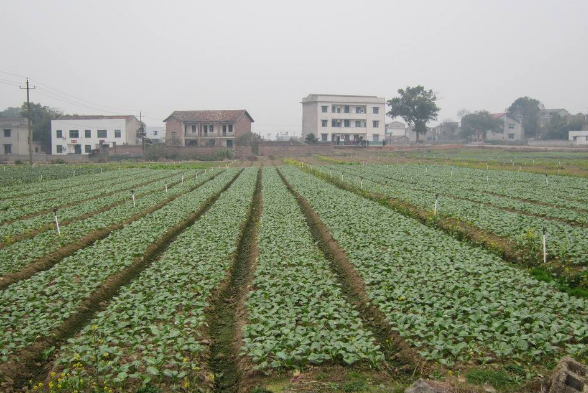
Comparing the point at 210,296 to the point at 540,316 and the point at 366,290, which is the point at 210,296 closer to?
the point at 366,290

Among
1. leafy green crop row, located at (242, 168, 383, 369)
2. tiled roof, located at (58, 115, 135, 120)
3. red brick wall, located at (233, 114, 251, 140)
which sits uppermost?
tiled roof, located at (58, 115, 135, 120)

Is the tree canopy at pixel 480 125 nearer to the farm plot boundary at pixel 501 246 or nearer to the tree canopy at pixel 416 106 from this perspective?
the tree canopy at pixel 416 106

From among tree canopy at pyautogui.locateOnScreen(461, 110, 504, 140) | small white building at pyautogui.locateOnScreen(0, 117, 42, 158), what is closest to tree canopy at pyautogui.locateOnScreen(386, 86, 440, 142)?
tree canopy at pyautogui.locateOnScreen(461, 110, 504, 140)

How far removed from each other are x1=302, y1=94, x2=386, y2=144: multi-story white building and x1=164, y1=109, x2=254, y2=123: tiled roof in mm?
Result: 14937

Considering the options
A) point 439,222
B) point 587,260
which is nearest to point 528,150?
point 439,222

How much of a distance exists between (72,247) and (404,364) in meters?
11.5

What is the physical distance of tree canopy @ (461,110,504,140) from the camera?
117688 mm

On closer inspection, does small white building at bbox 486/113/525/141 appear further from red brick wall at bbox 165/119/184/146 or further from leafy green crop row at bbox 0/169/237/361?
leafy green crop row at bbox 0/169/237/361

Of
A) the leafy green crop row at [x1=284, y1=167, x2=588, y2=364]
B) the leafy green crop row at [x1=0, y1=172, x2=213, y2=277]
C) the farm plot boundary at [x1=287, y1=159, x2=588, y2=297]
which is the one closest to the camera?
the leafy green crop row at [x1=284, y1=167, x2=588, y2=364]

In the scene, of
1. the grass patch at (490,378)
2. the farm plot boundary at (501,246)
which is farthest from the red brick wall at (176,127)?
the grass patch at (490,378)

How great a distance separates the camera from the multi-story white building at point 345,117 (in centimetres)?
9831

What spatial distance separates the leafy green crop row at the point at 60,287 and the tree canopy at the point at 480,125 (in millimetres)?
114753

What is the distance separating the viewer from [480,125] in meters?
118

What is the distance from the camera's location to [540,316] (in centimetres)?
816
